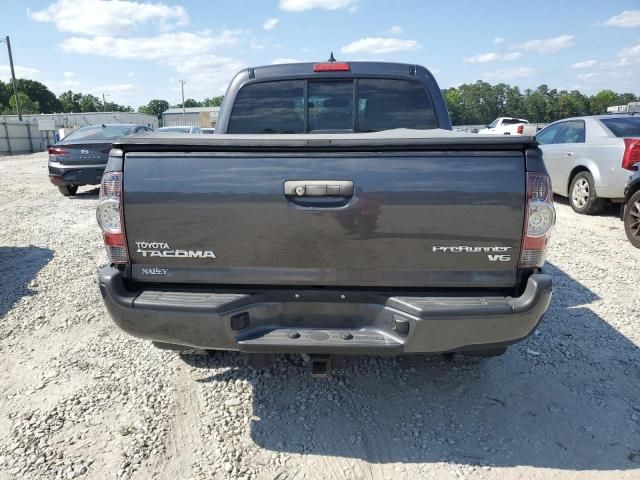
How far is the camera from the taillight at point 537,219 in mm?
2148

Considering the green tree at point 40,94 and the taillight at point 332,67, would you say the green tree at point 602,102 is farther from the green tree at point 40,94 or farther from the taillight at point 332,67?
the green tree at point 40,94

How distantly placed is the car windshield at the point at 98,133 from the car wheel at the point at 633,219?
10.1m

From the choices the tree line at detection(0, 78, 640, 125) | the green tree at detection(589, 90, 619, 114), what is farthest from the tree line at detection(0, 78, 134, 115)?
the green tree at detection(589, 90, 619, 114)

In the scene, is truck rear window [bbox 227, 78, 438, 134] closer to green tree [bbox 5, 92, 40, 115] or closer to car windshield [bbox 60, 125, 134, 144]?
car windshield [bbox 60, 125, 134, 144]

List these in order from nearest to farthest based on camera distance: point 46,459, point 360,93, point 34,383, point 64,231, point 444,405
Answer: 1. point 46,459
2. point 444,405
3. point 34,383
4. point 360,93
5. point 64,231

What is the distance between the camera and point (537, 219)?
2.17 meters

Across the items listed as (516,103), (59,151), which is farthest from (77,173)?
(516,103)

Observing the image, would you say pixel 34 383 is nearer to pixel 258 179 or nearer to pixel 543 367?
pixel 258 179

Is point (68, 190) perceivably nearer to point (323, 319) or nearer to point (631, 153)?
point (323, 319)

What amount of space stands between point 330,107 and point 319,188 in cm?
182

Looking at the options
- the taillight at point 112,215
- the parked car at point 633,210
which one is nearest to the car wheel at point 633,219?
the parked car at point 633,210

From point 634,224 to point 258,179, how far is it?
6.25 metres

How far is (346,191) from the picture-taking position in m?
2.18

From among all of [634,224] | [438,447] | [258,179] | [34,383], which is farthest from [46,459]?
[634,224]
